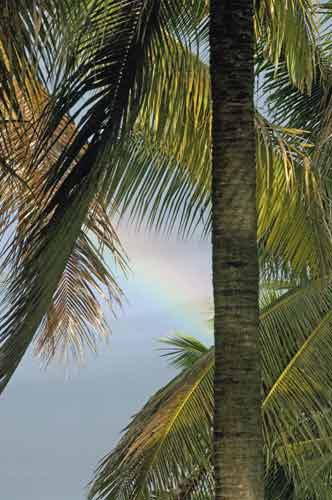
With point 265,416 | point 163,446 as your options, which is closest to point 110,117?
point 163,446

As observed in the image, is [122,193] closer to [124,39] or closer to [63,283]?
[124,39]

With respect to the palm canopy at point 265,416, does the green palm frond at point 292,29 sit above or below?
above

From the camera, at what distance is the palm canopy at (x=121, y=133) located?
6.85 meters

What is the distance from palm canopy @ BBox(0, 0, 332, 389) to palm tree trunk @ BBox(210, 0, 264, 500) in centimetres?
94

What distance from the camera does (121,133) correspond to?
761 centimetres

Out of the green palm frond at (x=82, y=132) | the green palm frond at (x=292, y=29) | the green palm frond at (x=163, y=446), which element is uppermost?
the green palm frond at (x=292, y=29)

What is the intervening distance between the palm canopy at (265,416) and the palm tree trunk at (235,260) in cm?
369

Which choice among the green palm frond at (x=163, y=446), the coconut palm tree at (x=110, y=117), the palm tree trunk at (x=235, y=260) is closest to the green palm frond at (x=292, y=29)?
the coconut palm tree at (x=110, y=117)

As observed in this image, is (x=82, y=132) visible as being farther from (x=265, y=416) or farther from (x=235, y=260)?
(x=265, y=416)

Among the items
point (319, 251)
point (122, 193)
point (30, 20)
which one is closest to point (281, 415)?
point (319, 251)

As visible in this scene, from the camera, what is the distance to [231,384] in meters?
6.12

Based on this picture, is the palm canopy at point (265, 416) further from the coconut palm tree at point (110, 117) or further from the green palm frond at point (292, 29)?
the green palm frond at point (292, 29)

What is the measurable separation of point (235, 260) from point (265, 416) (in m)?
5.08

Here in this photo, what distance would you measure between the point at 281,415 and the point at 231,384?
4.89 m
